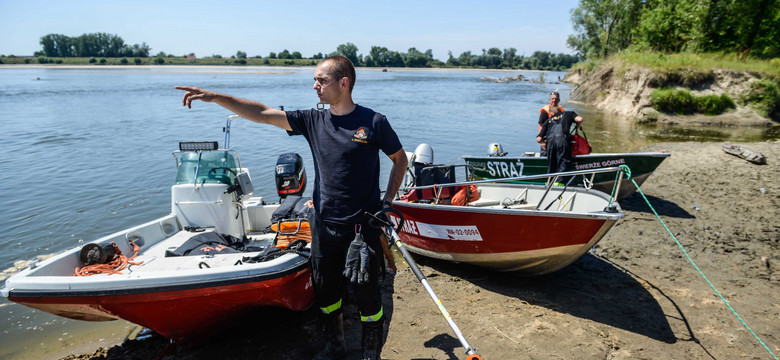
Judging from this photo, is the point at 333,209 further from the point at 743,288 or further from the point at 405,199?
the point at 743,288

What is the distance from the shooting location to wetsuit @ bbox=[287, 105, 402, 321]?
294 cm

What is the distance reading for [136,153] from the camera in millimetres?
15297

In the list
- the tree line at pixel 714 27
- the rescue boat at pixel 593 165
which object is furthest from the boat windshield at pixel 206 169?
the tree line at pixel 714 27

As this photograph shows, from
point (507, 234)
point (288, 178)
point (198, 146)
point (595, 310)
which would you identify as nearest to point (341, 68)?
point (507, 234)

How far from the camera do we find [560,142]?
7.80m

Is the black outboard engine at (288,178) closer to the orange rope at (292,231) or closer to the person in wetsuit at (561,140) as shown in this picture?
the orange rope at (292,231)

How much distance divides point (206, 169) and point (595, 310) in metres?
4.92

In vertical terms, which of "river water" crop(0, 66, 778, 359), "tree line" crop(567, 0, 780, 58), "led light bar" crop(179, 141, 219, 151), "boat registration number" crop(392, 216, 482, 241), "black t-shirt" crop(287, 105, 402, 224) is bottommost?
"river water" crop(0, 66, 778, 359)

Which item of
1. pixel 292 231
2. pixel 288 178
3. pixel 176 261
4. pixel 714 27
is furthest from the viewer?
pixel 714 27

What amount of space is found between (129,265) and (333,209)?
8.24 ft

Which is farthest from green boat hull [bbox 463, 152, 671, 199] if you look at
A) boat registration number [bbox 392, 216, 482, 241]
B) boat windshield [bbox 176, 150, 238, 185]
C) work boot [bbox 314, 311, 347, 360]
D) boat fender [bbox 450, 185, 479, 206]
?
work boot [bbox 314, 311, 347, 360]

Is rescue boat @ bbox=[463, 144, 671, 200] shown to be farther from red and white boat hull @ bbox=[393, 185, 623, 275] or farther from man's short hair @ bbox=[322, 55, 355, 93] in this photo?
man's short hair @ bbox=[322, 55, 355, 93]

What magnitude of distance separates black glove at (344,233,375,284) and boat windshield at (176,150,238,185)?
3.11m

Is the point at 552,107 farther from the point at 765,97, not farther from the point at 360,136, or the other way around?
the point at 765,97
